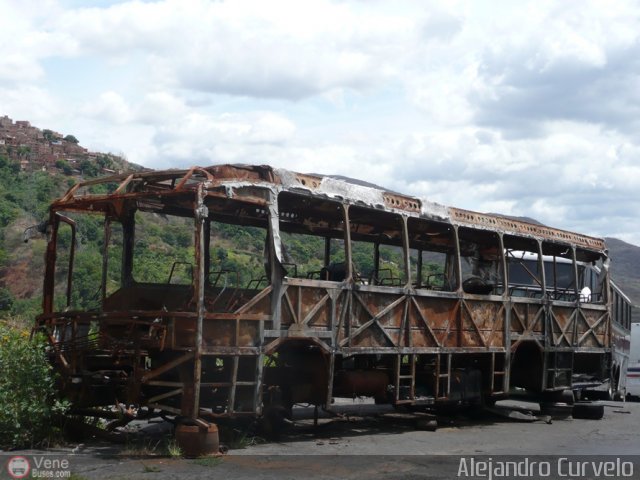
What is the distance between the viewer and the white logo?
8.01 metres

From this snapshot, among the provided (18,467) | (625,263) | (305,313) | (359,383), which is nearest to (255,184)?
(305,313)

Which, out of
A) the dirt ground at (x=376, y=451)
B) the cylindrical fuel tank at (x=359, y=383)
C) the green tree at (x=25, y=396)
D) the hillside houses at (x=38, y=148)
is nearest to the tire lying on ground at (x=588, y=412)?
the dirt ground at (x=376, y=451)

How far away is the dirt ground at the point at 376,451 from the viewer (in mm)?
8602

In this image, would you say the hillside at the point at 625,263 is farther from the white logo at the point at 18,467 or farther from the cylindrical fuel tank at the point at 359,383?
the white logo at the point at 18,467

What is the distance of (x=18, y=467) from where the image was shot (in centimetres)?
828

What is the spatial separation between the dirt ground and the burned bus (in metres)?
0.57

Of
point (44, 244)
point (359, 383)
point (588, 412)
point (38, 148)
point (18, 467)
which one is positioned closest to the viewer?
point (18, 467)

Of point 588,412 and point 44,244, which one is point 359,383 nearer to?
point 588,412

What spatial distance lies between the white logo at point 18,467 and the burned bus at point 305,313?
4.96 ft

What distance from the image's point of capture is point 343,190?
11867mm

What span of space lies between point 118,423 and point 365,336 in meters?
3.70

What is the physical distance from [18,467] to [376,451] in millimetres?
4394

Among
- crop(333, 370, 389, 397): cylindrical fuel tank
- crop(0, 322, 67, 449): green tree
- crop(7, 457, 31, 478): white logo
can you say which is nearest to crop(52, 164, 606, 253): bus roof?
crop(0, 322, 67, 449): green tree

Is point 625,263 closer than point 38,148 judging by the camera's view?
No
